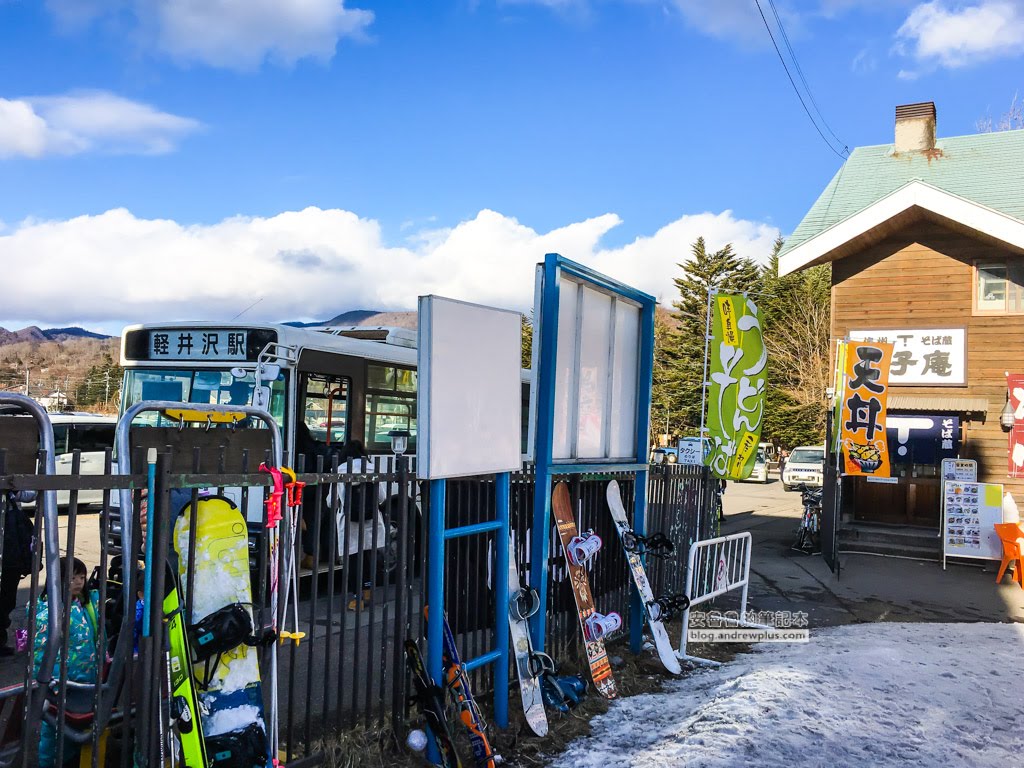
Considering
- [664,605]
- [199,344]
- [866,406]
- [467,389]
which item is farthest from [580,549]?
[866,406]

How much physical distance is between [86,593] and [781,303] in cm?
4332

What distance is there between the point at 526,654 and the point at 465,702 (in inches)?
30.6

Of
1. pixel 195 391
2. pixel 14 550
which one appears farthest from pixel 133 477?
pixel 195 391

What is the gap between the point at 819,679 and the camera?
18.8 feet

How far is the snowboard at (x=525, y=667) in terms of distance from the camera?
4.82 metres

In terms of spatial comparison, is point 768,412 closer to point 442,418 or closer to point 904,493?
point 904,493

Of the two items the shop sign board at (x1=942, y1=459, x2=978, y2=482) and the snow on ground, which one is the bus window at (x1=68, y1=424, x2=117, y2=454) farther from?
the shop sign board at (x1=942, y1=459, x2=978, y2=482)

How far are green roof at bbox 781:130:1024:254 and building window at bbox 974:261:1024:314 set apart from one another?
1.11 m

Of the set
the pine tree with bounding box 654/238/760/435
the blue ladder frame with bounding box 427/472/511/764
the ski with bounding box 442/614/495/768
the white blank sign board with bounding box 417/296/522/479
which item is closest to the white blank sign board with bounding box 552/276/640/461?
the white blank sign board with bounding box 417/296/522/479

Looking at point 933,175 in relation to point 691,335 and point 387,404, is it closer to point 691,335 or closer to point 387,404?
point 387,404

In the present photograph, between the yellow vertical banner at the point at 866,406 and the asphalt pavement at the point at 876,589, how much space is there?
5.29 ft

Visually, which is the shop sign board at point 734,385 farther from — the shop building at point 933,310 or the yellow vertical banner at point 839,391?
the shop building at point 933,310

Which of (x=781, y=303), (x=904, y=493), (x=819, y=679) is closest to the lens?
(x=819, y=679)

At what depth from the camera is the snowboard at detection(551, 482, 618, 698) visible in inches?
220
